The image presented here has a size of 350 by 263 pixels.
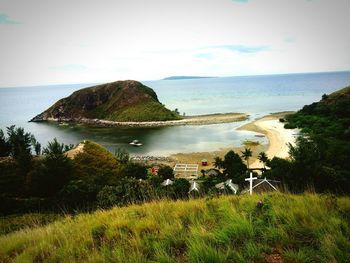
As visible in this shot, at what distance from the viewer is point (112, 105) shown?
111m

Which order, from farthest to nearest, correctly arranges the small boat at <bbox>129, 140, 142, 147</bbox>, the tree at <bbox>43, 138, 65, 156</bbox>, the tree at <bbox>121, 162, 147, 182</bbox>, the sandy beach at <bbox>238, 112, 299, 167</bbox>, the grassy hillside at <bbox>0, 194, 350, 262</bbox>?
the small boat at <bbox>129, 140, 142, 147</bbox> < the sandy beach at <bbox>238, 112, 299, 167</bbox> < the tree at <bbox>121, 162, 147, 182</bbox> < the tree at <bbox>43, 138, 65, 156</bbox> < the grassy hillside at <bbox>0, 194, 350, 262</bbox>

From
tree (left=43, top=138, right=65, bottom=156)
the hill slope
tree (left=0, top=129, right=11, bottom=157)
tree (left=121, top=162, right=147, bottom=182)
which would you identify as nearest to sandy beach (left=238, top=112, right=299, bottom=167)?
tree (left=121, top=162, right=147, bottom=182)

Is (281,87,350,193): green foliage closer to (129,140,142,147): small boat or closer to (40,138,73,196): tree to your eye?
(40,138,73,196): tree

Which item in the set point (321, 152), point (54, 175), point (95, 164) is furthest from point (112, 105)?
point (321, 152)

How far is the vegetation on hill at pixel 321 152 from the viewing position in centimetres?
1543

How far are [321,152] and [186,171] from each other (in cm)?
1839

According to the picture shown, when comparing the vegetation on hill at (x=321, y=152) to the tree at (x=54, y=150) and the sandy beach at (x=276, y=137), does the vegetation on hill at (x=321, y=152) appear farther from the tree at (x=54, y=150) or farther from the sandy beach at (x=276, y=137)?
the tree at (x=54, y=150)

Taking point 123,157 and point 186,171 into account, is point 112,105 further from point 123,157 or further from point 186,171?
point 186,171

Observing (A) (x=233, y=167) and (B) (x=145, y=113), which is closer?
(A) (x=233, y=167)

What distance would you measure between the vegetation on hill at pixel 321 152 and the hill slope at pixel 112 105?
49917 millimetres

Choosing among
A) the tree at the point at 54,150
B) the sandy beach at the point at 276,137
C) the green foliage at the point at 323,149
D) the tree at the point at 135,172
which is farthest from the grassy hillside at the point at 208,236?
the sandy beach at the point at 276,137

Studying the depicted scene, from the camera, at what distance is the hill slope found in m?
101

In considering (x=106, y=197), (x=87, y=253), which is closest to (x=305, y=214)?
(x=87, y=253)

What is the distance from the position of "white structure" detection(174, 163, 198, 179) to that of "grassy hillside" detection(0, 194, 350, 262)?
2966 centimetres
